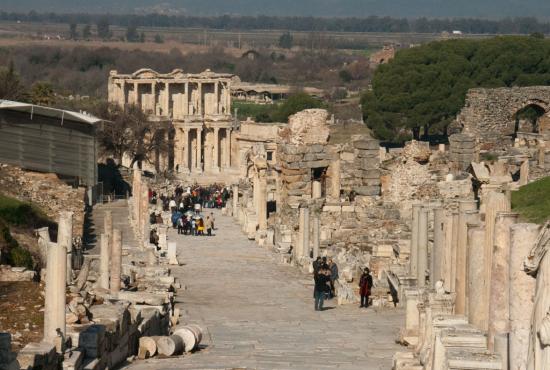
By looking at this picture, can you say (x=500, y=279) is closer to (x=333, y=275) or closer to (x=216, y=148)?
(x=333, y=275)

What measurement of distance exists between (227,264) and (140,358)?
16.1 m

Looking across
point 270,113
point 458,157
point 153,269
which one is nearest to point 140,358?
point 153,269

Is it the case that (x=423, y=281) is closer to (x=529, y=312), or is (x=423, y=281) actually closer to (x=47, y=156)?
(x=529, y=312)

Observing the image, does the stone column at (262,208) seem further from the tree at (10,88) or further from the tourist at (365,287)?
the tourist at (365,287)

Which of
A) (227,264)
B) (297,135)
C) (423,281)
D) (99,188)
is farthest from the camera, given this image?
(99,188)

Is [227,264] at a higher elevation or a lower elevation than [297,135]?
lower

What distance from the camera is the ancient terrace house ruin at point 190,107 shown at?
96812 mm

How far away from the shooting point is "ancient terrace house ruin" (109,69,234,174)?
9681 cm

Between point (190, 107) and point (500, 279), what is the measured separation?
85.8m

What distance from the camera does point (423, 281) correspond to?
26250 mm

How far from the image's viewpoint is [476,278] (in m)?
18.1

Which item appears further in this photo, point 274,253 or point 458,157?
point 458,157

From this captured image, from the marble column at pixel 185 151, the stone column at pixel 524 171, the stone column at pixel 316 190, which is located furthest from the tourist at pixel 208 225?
the marble column at pixel 185 151

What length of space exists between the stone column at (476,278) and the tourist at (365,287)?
8327 millimetres
